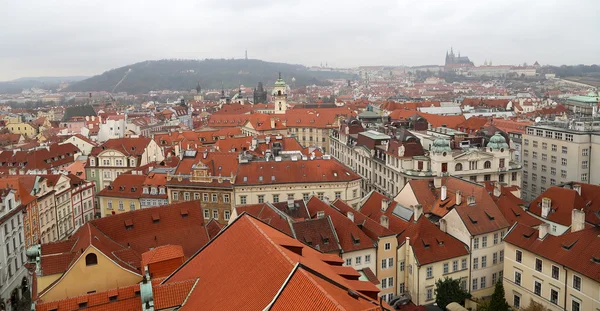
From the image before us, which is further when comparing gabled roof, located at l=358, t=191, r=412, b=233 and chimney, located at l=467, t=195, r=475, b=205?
chimney, located at l=467, t=195, r=475, b=205

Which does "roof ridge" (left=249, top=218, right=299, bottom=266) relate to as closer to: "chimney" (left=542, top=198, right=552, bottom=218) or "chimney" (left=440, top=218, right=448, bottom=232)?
"chimney" (left=440, top=218, right=448, bottom=232)

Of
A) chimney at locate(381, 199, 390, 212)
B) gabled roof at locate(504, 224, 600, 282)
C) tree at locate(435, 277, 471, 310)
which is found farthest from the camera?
chimney at locate(381, 199, 390, 212)

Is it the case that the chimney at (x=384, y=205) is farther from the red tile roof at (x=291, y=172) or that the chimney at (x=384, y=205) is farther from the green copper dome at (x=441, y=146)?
the green copper dome at (x=441, y=146)

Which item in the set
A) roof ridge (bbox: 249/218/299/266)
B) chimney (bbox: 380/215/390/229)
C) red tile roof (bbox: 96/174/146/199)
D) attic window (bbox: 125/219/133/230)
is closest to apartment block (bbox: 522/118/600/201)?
chimney (bbox: 380/215/390/229)

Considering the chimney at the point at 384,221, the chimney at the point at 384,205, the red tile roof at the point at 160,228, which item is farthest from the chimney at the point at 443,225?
the red tile roof at the point at 160,228

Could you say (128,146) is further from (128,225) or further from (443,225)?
(443,225)

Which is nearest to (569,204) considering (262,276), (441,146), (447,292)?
(447,292)

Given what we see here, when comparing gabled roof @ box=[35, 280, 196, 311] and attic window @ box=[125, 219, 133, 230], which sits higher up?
gabled roof @ box=[35, 280, 196, 311]
